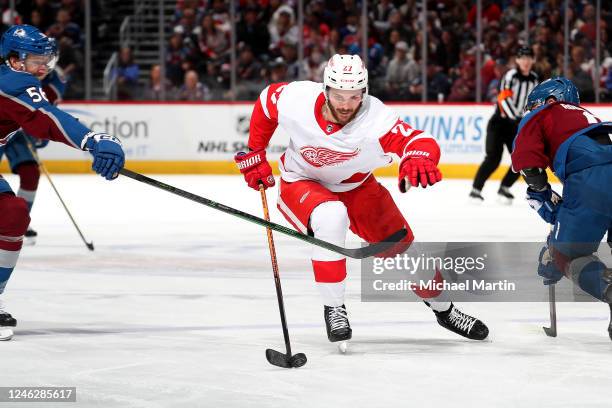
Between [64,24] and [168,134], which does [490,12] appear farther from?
[64,24]

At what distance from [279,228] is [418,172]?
2.00ft

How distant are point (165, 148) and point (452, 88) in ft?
10.4

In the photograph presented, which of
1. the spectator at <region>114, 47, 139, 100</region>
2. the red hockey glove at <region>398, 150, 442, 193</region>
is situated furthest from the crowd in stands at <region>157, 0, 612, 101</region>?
the red hockey glove at <region>398, 150, 442, 193</region>

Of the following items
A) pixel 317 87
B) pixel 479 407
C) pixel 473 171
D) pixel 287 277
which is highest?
pixel 317 87

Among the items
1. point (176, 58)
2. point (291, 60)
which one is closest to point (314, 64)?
point (291, 60)

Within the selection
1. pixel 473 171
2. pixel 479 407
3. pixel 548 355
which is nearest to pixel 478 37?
pixel 473 171

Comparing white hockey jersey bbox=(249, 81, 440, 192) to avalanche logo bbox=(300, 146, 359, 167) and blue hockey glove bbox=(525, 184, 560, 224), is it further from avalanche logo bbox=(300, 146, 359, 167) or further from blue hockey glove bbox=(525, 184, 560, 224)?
blue hockey glove bbox=(525, 184, 560, 224)

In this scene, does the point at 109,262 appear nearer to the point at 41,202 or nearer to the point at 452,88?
the point at 41,202

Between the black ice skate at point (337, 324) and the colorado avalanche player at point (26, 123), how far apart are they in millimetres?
911

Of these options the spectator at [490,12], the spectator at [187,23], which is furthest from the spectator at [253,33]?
the spectator at [490,12]

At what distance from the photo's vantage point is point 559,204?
4297 mm

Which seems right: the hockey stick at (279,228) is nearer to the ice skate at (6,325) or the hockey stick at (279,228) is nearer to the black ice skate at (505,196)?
the ice skate at (6,325)

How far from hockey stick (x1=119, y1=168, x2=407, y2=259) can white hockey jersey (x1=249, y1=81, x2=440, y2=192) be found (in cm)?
24

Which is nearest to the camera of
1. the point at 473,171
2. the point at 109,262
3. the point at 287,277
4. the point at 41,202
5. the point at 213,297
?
the point at 213,297
